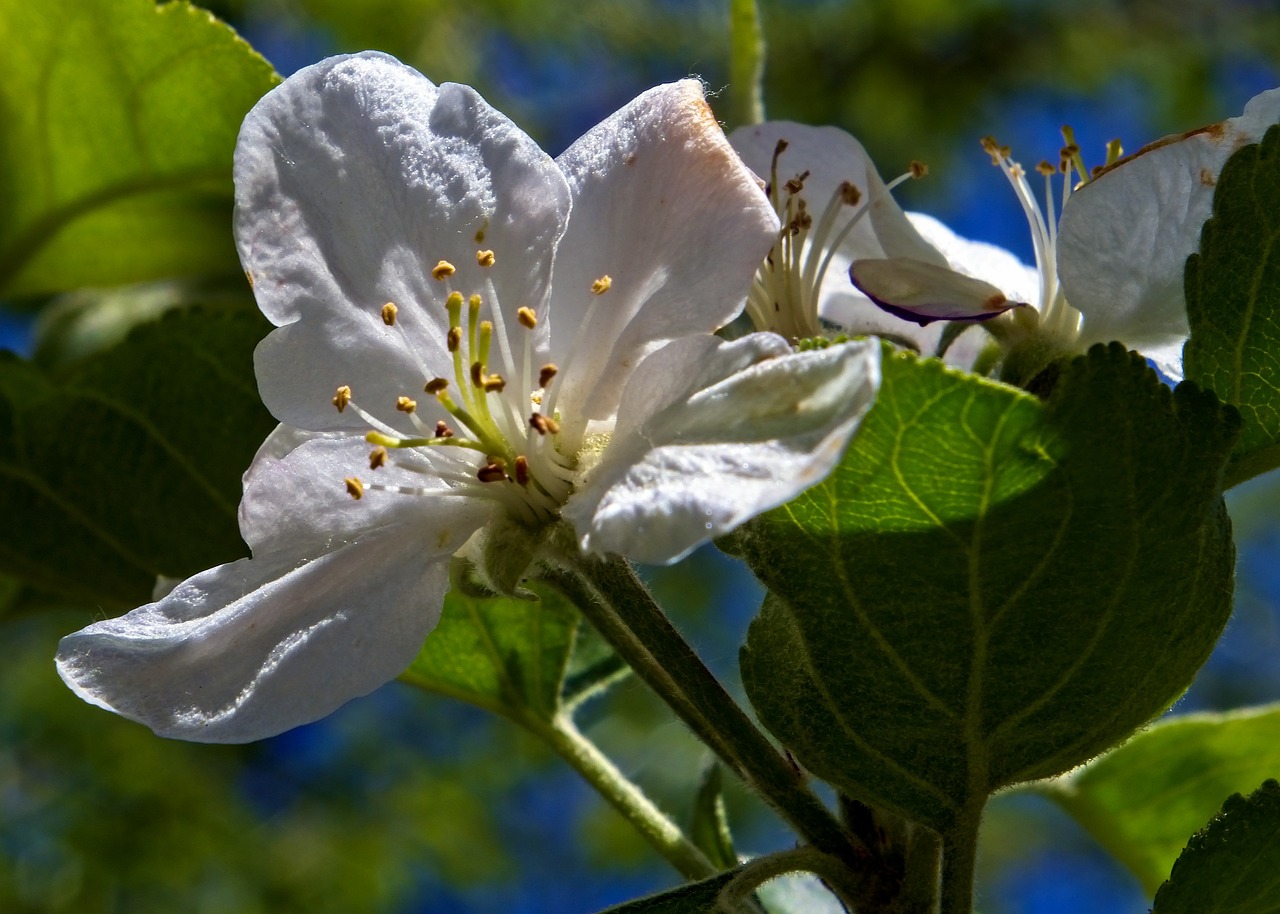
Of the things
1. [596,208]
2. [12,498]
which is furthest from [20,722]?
[596,208]

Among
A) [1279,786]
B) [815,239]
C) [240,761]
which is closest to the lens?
[1279,786]

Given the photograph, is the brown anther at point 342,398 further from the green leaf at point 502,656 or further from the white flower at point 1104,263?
the green leaf at point 502,656

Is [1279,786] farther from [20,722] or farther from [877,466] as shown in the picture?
[20,722]

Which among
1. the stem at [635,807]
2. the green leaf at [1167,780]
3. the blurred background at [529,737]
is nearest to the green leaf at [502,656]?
the stem at [635,807]

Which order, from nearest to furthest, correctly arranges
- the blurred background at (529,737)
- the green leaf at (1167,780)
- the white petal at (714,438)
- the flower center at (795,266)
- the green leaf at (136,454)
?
the white petal at (714,438)
the flower center at (795,266)
the green leaf at (136,454)
the green leaf at (1167,780)
the blurred background at (529,737)

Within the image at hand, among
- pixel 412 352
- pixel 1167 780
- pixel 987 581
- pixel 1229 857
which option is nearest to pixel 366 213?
pixel 412 352

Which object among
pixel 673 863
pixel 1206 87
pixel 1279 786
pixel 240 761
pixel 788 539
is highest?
pixel 1206 87
